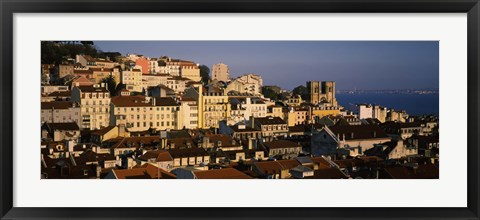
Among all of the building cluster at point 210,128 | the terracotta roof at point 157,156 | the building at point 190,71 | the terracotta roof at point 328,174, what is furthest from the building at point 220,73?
the terracotta roof at point 328,174

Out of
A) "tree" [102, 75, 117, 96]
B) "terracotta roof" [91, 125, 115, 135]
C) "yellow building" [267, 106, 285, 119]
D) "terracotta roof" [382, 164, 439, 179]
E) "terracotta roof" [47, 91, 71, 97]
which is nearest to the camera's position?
"terracotta roof" [382, 164, 439, 179]

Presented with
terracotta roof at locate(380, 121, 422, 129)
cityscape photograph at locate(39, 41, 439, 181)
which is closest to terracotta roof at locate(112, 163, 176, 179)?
cityscape photograph at locate(39, 41, 439, 181)

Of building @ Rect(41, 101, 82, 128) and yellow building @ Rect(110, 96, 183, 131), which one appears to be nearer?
building @ Rect(41, 101, 82, 128)

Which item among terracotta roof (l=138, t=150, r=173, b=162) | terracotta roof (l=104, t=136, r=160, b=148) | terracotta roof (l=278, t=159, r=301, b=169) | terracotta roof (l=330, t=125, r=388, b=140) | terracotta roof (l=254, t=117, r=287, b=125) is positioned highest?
terracotta roof (l=254, t=117, r=287, b=125)

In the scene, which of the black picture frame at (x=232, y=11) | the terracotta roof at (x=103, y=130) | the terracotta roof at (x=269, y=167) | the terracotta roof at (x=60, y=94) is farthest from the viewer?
the terracotta roof at (x=103, y=130)

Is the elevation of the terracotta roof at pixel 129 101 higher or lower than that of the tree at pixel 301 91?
lower

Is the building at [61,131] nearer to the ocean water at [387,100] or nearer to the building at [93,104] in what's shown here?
the building at [93,104]

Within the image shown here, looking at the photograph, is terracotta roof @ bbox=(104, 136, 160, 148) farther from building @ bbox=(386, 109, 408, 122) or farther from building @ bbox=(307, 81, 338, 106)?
building @ bbox=(386, 109, 408, 122)

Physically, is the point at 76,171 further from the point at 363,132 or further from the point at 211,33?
the point at 363,132
